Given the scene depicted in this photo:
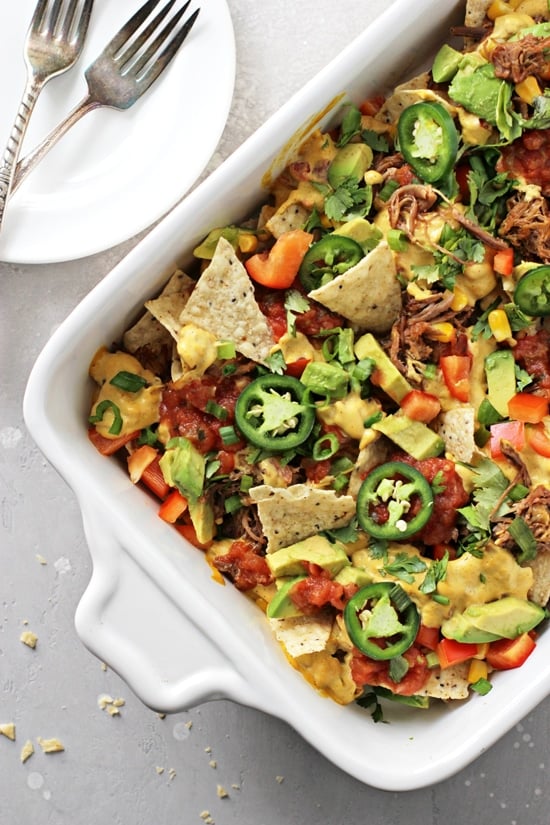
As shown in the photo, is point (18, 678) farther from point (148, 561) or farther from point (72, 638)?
point (148, 561)

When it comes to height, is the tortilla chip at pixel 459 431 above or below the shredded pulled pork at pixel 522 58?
below

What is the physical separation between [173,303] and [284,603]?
81cm

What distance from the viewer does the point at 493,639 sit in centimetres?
221

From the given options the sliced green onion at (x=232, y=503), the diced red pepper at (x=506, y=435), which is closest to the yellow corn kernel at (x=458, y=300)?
the diced red pepper at (x=506, y=435)

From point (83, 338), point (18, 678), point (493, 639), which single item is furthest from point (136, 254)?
point (18, 678)

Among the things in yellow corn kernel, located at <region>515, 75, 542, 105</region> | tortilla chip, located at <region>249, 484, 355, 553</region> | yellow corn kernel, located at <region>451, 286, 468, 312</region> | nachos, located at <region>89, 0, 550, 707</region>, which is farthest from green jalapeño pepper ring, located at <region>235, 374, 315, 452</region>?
yellow corn kernel, located at <region>515, 75, 542, 105</region>

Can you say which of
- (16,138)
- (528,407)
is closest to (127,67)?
(16,138)

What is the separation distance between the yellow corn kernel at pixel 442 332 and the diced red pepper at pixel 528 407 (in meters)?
0.24

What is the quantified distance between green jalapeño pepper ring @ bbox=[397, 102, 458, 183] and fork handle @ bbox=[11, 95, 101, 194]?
973 millimetres

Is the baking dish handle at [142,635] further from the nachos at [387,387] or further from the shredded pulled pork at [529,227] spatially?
the shredded pulled pork at [529,227]

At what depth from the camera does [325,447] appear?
2.28m

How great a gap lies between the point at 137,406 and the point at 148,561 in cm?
41

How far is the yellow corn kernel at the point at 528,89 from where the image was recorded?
221cm

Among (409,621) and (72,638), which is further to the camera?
(72,638)
